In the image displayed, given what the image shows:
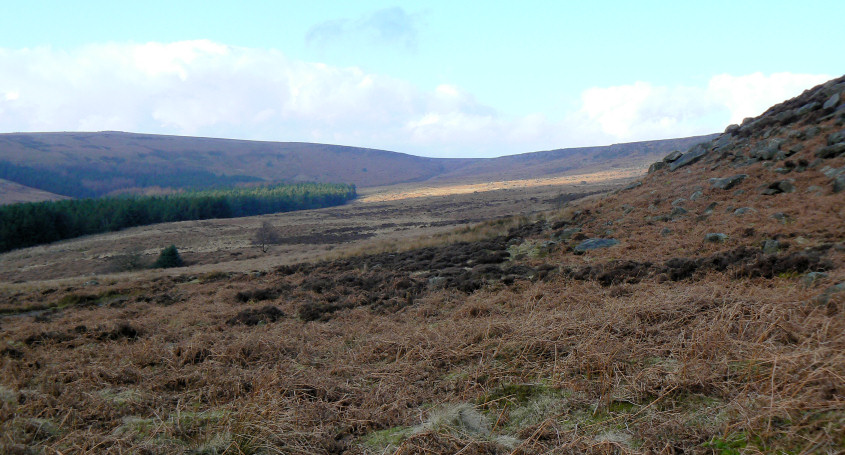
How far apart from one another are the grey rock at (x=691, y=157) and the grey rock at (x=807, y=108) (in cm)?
427

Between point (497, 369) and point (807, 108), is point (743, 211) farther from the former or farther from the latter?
point (497, 369)

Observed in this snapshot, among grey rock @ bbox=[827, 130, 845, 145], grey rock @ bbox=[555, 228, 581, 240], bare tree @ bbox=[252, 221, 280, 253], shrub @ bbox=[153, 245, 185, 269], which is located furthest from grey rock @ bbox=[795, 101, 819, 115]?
bare tree @ bbox=[252, 221, 280, 253]

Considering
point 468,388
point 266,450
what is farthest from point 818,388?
point 266,450

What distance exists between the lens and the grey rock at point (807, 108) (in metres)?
21.0

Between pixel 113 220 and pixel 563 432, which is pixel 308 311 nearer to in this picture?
pixel 563 432

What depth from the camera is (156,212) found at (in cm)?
9388

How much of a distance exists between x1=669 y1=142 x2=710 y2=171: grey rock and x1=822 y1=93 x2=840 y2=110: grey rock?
5404 mm

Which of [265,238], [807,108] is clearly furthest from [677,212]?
[265,238]

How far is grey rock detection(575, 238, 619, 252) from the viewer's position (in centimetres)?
1478

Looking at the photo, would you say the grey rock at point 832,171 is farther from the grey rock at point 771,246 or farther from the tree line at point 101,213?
the tree line at point 101,213

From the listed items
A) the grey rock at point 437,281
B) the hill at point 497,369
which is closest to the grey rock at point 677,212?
the hill at point 497,369

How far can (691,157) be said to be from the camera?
2491 cm

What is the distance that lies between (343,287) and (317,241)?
4801 cm

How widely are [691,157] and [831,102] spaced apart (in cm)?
616
